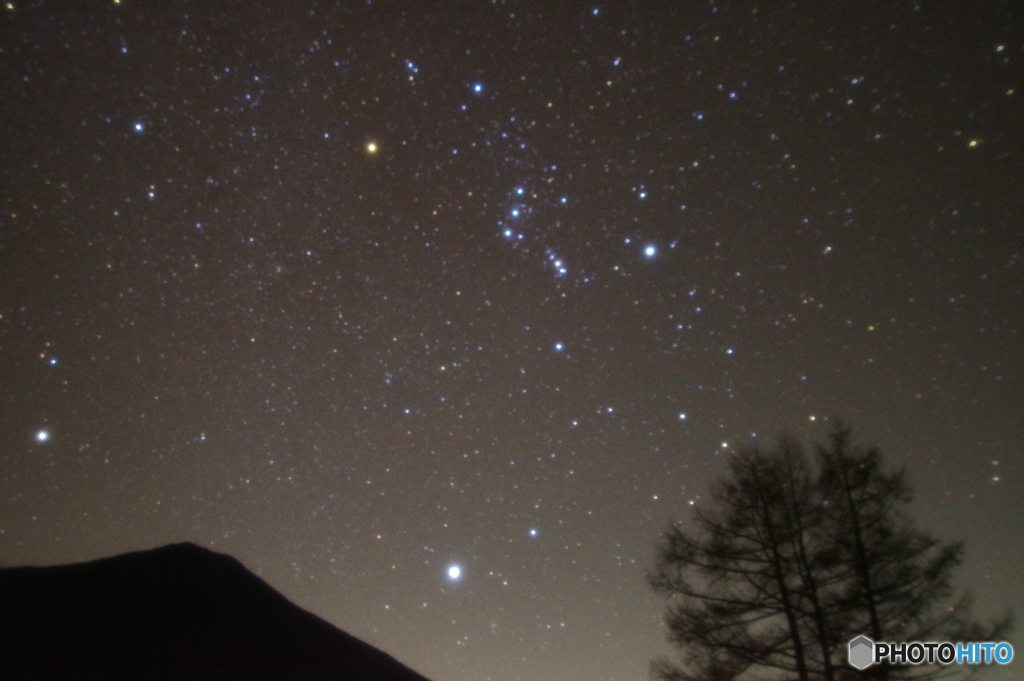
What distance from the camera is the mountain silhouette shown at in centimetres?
715

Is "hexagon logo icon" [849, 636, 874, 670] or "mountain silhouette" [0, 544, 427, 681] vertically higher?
"hexagon logo icon" [849, 636, 874, 670]

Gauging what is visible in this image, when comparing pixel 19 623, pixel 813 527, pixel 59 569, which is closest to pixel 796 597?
pixel 813 527

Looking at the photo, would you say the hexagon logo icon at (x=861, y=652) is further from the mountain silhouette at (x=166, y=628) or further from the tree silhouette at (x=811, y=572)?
the mountain silhouette at (x=166, y=628)

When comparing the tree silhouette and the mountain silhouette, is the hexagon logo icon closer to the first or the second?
the tree silhouette

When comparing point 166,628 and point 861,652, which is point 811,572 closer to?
point 861,652

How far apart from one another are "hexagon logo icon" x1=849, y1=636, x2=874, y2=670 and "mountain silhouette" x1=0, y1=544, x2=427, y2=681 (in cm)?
670

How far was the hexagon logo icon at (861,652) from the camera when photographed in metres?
9.00

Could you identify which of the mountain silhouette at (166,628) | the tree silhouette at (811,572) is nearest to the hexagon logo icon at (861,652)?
the tree silhouette at (811,572)

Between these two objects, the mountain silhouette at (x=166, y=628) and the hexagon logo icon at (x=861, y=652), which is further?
the hexagon logo icon at (x=861, y=652)

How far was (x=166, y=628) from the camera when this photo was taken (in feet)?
26.8

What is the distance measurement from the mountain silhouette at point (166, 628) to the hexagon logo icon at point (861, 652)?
6700 millimetres

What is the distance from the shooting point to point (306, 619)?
10391mm

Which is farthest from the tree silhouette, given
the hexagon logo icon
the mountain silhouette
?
the mountain silhouette

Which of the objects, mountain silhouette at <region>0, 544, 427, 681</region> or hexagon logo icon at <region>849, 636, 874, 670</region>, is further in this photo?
hexagon logo icon at <region>849, 636, 874, 670</region>
